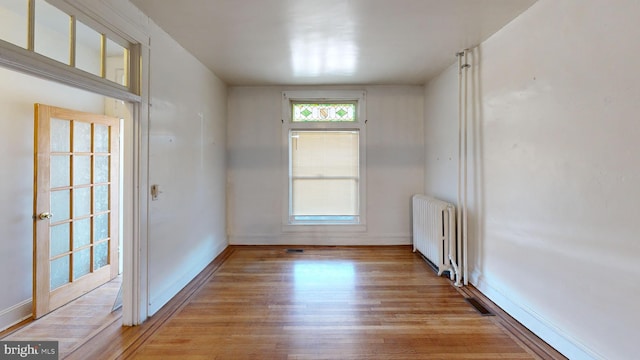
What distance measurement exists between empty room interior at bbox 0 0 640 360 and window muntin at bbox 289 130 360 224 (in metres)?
0.69

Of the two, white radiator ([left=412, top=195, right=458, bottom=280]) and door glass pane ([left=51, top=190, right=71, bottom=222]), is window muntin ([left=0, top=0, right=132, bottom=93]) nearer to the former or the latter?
door glass pane ([left=51, top=190, right=71, bottom=222])

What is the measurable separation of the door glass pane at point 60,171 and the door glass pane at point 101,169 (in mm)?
303

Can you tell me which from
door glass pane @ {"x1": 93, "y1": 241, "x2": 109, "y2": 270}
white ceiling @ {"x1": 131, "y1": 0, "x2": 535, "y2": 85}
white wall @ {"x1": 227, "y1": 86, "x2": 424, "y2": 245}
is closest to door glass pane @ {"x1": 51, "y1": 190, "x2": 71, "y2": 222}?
door glass pane @ {"x1": 93, "y1": 241, "x2": 109, "y2": 270}

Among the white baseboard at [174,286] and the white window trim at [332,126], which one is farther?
the white window trim at [332,126]

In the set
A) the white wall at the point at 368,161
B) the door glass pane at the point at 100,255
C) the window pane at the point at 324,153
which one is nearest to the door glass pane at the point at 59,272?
the door glass pane at the point at 100,255

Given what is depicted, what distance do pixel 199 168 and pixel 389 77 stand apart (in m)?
2.89

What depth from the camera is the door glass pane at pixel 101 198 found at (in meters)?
3.18

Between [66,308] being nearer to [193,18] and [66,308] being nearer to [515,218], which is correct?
[193,18]

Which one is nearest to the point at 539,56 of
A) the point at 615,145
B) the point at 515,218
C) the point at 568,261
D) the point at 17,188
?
the point at 615,145

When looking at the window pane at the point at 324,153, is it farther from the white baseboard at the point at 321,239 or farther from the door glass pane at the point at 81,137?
the door glass pane at the point at 81,137

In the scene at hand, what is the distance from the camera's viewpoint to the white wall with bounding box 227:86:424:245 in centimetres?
468

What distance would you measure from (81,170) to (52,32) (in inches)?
57.4

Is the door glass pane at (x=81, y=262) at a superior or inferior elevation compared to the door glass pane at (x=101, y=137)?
inferior

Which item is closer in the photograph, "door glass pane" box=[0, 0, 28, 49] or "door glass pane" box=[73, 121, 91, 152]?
"door glass pane" box=[0, 0, 28, 49]
